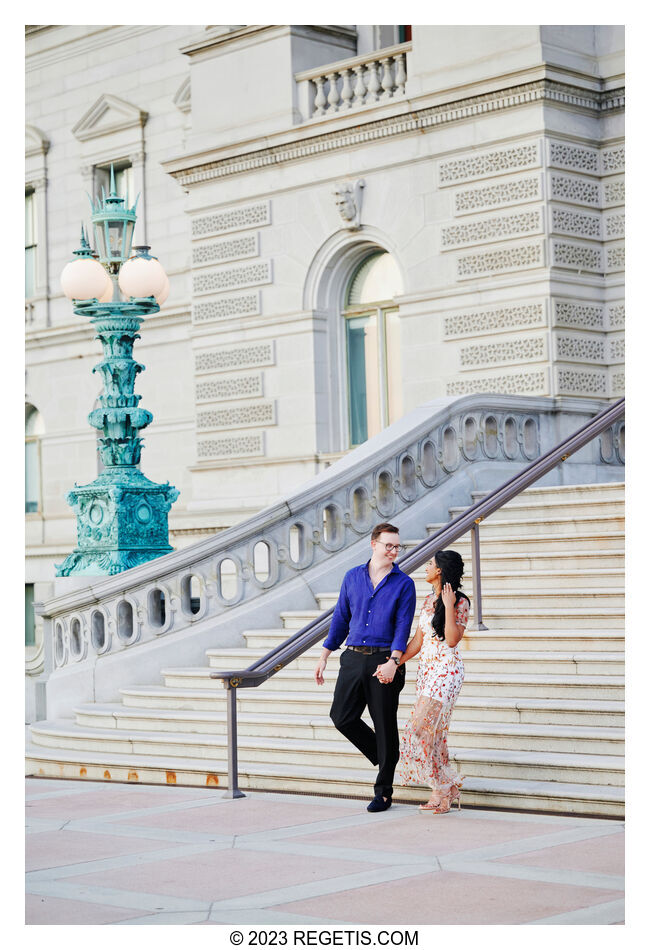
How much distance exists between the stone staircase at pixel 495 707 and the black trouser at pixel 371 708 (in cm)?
49

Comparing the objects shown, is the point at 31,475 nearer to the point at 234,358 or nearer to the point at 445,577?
the point at 234,358

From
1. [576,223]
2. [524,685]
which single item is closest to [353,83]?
[576,223]

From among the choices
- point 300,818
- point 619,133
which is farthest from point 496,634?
point 619,133

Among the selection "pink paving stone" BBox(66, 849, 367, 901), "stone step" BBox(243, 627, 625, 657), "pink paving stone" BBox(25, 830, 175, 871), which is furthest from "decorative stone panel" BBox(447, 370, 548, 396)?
"pink paving stone" BBox(66, 849, 367, 901)

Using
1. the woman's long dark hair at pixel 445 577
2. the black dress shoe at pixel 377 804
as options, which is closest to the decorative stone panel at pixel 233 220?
the woman's long dark hair at pixel 445 577

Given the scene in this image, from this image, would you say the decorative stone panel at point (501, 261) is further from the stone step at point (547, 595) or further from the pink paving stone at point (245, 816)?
the pink paving stone at point (245, 816)

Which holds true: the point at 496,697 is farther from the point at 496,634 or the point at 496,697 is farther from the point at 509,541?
the point at 509,541

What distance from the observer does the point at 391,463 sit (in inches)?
614

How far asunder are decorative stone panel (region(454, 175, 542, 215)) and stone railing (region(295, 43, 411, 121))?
5.71 ft

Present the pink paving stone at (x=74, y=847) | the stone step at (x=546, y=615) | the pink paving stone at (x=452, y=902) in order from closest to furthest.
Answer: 1. the pink paving stone at (x=452, y=902)
2. the pink paving stone at (x=74, y=847)
3. the stone step at (x=546, y=615)

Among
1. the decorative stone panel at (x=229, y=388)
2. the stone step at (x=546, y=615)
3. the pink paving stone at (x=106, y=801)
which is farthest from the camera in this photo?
the decorative stone panel at (x=229, y=388)

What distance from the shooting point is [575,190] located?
62.3 ft

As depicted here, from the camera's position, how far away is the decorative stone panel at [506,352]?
18.9m
